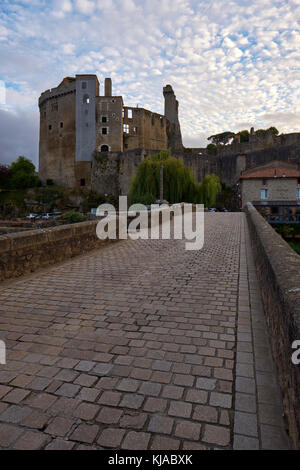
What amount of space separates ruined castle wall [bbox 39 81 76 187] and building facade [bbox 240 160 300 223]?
32.1 meters

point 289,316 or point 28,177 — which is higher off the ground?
point 28,177

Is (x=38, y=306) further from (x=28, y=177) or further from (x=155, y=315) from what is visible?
(x=28, y=177)

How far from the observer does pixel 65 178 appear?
2227 inches

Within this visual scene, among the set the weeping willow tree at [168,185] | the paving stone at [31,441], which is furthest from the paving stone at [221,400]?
the weeping willow tree at [168,185]

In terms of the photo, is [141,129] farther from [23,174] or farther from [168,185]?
[168,185]

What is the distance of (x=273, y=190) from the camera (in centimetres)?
3628

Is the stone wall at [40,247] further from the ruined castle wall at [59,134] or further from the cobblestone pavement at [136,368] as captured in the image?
the ruined castle wall at [59,134]

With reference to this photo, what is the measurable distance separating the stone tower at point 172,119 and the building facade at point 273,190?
31.2 meters

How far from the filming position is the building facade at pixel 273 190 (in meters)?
34.9

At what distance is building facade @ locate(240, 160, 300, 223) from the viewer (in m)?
34.9

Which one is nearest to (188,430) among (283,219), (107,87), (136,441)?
Result: (136,441)

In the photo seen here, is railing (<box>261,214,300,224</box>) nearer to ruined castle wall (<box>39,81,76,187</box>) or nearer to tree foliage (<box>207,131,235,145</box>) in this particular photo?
ruined castle wall (<box>39,81,76,187</box>)

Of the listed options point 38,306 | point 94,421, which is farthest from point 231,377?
point 38,306
